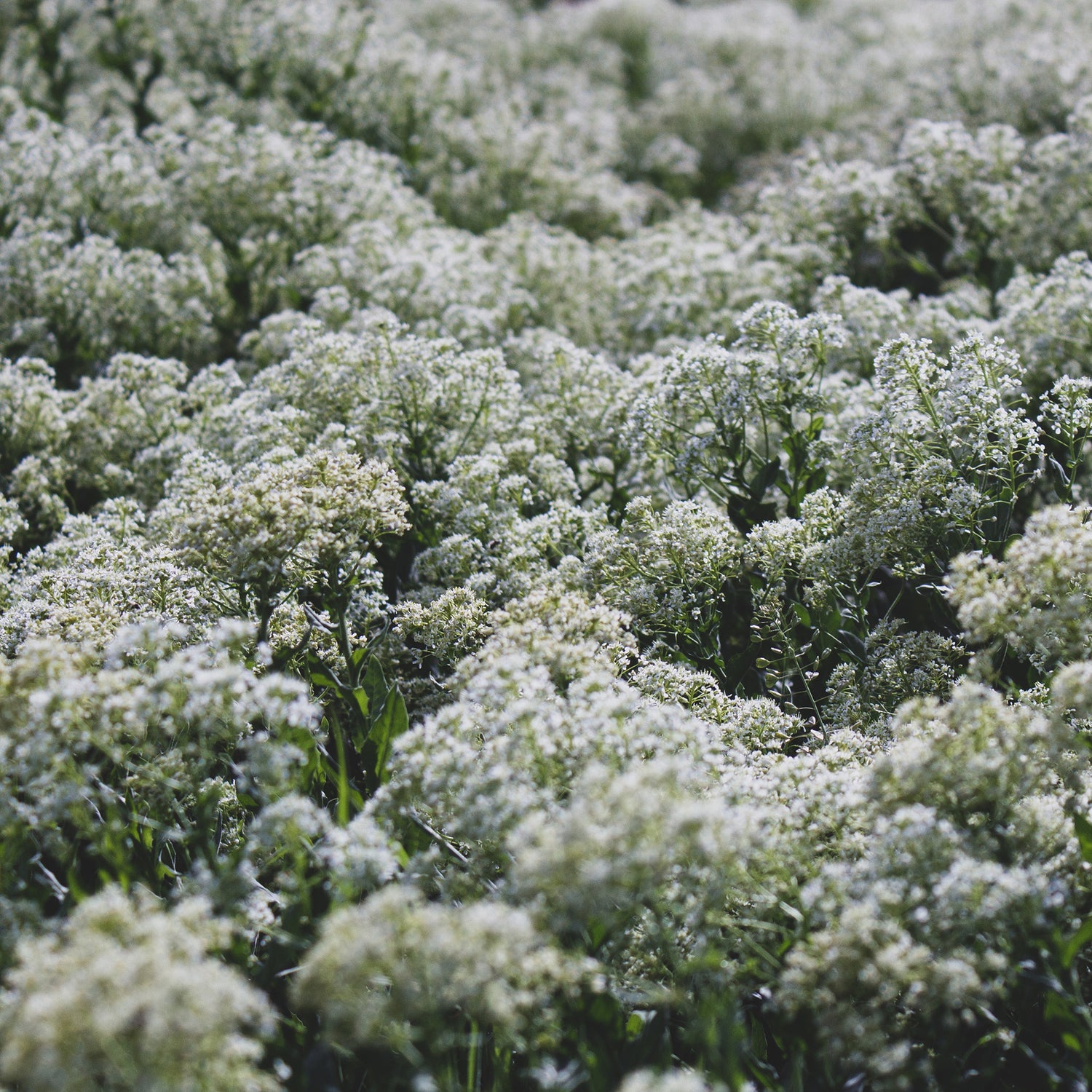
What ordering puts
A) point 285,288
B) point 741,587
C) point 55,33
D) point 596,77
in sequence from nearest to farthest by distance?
point 741,587, point 285,288, point 55,33, point 596,77

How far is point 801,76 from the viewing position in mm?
15727

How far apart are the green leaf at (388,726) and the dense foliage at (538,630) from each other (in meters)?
0.03

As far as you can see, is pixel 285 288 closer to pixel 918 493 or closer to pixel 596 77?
pixel 918 493

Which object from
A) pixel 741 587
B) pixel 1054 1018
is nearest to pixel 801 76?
pixel 741 587

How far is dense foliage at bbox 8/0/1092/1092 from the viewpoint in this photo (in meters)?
3.44

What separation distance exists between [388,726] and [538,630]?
106cm

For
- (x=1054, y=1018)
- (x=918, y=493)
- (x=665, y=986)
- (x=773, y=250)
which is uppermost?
(x=773, y=250)

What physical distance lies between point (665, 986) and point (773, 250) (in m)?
6.91

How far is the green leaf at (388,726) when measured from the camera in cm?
511

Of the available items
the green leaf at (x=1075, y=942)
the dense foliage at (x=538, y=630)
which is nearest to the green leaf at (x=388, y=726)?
the dense foliage at (x=538, y=630)

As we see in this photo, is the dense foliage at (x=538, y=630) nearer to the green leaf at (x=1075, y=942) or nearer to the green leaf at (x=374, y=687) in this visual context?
the green leaf at (x=374, y=687)

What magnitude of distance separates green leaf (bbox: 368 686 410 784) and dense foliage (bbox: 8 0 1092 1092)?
0.03m

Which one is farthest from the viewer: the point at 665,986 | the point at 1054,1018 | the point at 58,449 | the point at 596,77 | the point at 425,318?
the point at 596,77

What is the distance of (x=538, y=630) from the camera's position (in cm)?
466
